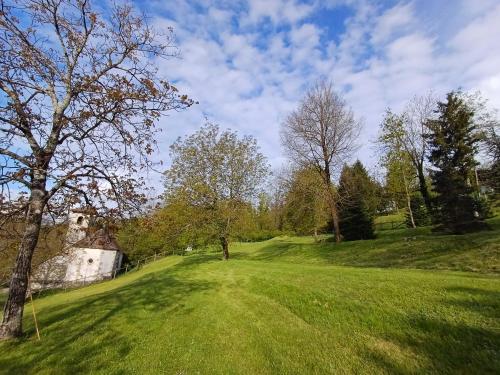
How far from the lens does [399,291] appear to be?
25.3ft

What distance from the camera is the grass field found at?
524 cm

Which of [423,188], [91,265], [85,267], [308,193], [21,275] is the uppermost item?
[308,193]

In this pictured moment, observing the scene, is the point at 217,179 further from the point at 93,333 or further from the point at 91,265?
the point at 91,265

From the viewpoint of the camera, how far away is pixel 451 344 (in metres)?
5.18

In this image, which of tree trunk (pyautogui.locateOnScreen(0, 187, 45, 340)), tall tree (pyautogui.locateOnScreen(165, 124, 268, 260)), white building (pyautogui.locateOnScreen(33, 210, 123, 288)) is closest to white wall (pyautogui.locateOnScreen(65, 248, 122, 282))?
white building (pyautogui.locateOnScreen(33, 210, 123, 288))

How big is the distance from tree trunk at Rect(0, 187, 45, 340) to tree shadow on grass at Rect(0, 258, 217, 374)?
44cm

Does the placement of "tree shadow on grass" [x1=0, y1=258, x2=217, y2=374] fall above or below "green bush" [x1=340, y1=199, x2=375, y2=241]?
below

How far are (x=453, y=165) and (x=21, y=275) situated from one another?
27116 millimetres

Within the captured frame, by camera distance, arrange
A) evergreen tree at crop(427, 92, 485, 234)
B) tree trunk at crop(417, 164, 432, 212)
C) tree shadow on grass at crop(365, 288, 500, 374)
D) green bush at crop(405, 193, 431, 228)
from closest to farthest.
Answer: tree shadow on grass at crop(365, 288, 500, 374)
evergreen tree at crop(427, 92, 485, 234)
tree trunk at crop(417, 164, 432, 212)
green bush at crop(405, 193, 431, 228)

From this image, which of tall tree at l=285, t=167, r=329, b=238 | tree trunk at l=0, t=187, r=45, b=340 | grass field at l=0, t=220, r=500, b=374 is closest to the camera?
grass field at l=0, t=220, r=500, b=374

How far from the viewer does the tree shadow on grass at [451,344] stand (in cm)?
462

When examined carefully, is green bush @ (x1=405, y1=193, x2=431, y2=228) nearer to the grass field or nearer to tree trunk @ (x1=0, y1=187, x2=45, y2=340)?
the grass field

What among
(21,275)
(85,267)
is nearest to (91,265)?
(85,267)

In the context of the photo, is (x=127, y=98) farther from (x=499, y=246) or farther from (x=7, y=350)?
(x=499, y=246)
